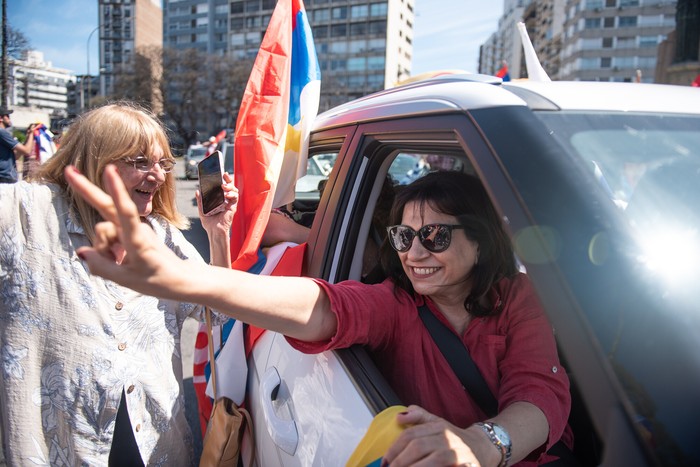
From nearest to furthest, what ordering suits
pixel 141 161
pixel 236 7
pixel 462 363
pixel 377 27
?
pixel 462 363
pixel 141 161
pixel 377 27
pixel 236 7

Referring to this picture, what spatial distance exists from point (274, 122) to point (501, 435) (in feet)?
5.96

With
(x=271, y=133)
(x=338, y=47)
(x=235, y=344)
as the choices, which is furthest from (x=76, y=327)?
(x=338, y=47)

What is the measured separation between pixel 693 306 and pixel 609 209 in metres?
0.21

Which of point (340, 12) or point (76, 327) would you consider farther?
point (340, 12)

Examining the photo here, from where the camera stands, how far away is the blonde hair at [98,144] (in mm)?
1763

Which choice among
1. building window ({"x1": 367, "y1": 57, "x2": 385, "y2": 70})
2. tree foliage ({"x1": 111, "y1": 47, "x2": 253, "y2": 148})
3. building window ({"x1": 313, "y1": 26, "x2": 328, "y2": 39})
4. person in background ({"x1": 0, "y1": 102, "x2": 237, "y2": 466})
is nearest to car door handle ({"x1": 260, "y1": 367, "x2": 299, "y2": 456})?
person in background ({"x1": 0, "y1": 102, "x2": 237, "y2": 466})

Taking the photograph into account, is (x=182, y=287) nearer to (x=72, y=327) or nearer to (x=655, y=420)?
(x=655, y=420)

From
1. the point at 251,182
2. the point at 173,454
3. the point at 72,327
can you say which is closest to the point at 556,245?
the point at 72,327

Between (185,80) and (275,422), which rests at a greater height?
(185,80)

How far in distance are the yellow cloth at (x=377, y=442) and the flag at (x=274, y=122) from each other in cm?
143

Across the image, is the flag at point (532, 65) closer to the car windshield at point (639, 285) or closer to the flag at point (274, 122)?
the flag at point (274, 122)

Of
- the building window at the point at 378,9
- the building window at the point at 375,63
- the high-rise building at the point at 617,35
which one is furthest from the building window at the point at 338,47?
the high-rise building at the point at 617,35

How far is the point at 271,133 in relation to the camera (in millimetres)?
2496

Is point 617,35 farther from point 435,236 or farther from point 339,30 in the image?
point 435,236
